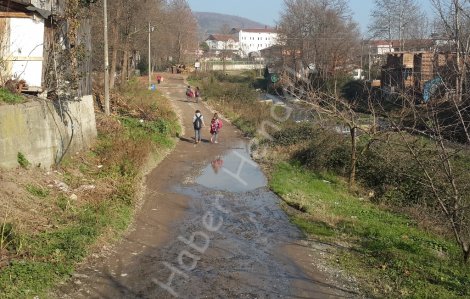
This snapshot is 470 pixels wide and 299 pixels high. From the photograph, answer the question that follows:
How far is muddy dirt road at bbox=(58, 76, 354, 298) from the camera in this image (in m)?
8.55

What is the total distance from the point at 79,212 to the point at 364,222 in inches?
285

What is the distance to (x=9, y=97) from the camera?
13.6 metres

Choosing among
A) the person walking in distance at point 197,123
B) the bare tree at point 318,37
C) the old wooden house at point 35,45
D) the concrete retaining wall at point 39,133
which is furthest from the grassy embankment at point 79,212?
the bare tree at point 318,37

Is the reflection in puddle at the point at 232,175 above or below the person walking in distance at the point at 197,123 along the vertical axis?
below

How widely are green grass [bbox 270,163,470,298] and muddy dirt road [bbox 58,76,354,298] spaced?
0.68m

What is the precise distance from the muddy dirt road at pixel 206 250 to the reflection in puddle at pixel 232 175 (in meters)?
0.04

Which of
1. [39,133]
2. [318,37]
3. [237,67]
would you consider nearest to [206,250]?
[39,133]

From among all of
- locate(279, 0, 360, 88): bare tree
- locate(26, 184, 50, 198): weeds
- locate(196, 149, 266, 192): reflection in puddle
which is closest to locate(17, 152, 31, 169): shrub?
locate(26, 184, 50, 198): weeds

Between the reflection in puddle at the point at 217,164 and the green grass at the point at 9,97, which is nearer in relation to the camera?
the green grass at the point at 9,97

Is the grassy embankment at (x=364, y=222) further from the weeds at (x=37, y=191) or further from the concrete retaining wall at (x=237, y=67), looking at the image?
the concrete retaining wall at (x=237, y=67)

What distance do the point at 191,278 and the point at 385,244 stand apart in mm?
4718

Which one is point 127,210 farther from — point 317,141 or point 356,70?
point 356,70

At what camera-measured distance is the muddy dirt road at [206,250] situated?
8.55 m

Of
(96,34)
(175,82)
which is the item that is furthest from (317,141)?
(175,82)
